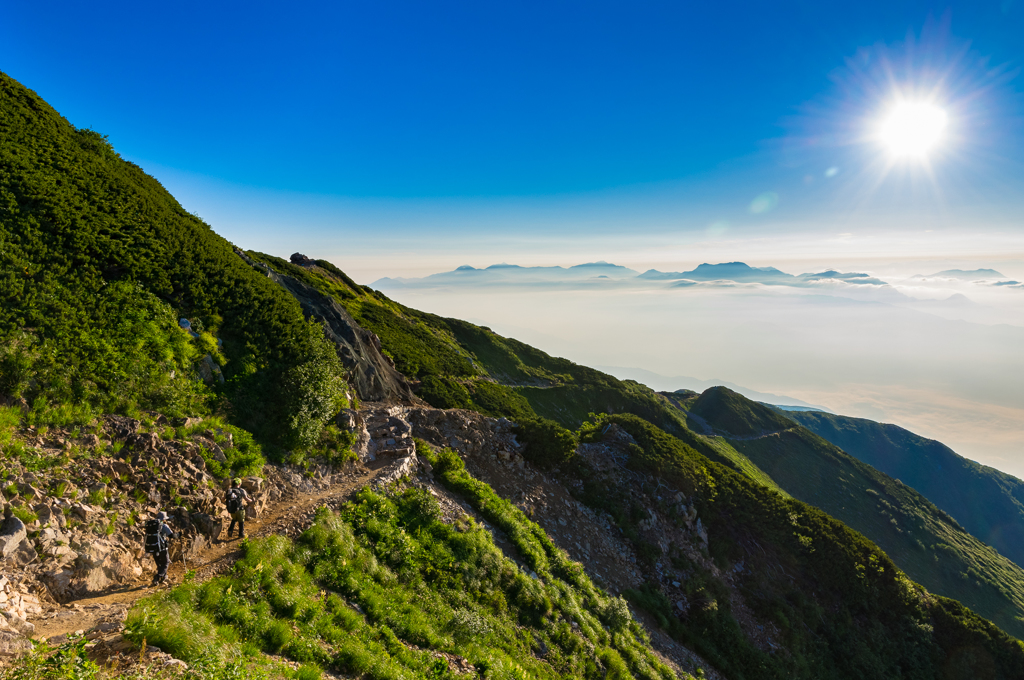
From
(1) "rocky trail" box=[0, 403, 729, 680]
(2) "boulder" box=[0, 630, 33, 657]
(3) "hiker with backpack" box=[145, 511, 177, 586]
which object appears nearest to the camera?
(2) "boulder" box=[0, 630, 33, 657]

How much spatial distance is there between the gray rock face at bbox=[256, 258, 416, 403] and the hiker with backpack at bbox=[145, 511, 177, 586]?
52.8ft

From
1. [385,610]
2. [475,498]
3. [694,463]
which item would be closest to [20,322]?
[385,610]

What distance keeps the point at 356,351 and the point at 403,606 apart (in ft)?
65.7

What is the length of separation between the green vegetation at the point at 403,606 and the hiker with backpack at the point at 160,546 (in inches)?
55.0

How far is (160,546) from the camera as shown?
9469 mm

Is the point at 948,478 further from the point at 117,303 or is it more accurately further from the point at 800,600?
the point at 117,303

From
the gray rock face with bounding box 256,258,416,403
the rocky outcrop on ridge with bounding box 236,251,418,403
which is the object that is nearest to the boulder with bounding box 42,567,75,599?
the rocky outcrop on ridge with bounding box 236,251,418,403

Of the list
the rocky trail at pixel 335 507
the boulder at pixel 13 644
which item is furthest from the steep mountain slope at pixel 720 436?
the boulder at pixel 13 644

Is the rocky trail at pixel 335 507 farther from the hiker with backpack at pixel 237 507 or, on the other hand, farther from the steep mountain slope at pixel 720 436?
the steep mountain slope at pixel 720 436

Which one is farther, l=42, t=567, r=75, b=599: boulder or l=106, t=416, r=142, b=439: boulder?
l=106, t=416, r=142, b=439: boulder

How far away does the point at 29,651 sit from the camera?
6.07 metres

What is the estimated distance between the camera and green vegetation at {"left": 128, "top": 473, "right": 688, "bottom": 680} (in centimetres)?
837

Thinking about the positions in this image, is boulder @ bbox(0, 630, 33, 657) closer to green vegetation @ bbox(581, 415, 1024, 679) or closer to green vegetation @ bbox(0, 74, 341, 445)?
green vegetation @ bbox(0, 74, 341, 445)

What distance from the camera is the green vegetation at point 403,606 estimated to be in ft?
27.5
